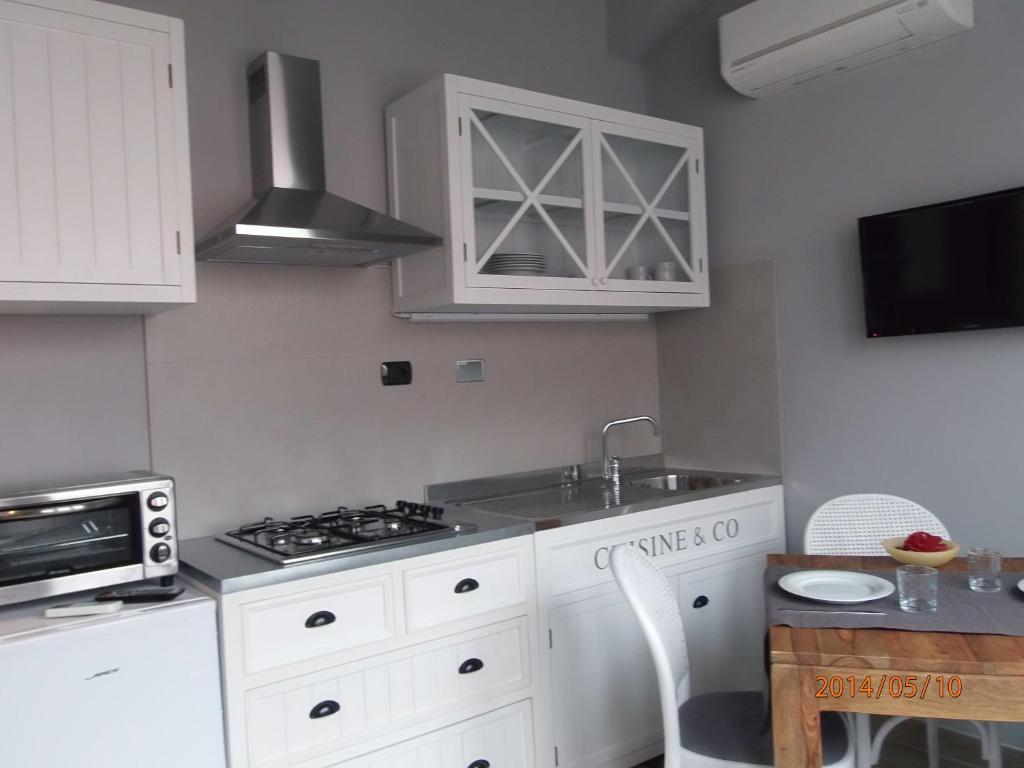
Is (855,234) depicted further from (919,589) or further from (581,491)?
(919,589)

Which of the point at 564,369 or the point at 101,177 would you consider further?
the point at 564,369

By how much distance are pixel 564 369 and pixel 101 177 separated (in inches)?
73.1

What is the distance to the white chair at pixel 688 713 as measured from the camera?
71.4 inches

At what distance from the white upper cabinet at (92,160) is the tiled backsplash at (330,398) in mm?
394

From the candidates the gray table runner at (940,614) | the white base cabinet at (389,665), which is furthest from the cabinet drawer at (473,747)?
the gray table runner at (940,614)

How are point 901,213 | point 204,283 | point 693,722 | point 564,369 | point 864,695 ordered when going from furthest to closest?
point 564,369 → point 901,213 → point 204,283 → point 693,722 → point 864,695

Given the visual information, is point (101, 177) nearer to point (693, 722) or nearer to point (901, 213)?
point (693, 722)

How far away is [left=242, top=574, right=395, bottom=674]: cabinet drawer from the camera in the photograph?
1.95 metres

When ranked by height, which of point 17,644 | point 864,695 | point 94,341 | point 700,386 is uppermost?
point 94,341

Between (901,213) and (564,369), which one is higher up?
(901,213)

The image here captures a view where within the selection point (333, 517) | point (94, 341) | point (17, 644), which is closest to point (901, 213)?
point (333, 517)

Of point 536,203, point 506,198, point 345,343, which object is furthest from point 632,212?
point 345,343

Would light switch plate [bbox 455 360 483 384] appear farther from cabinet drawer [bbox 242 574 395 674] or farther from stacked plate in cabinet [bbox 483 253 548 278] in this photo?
cabinet drawer [bbox 242 574 395 674]

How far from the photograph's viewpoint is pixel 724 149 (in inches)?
135
